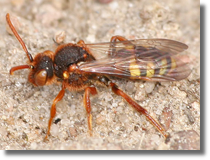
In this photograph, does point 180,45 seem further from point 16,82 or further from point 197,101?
point 16,82

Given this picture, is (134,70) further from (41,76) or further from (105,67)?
(41,76)

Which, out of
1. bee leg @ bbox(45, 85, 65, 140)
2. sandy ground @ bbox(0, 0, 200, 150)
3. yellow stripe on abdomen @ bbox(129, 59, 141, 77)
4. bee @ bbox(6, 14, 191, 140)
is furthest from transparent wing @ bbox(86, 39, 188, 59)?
bee leg @ bbox(45, 85, 65, 140)

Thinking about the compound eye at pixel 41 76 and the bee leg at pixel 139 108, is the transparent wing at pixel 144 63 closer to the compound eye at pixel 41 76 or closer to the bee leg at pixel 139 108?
the bee leg at pixel 139 108

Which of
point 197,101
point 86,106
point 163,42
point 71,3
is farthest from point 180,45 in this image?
point 71,3

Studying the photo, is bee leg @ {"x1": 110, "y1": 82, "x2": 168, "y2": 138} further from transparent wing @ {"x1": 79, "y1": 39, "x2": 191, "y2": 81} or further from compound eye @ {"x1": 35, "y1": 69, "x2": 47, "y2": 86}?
compound eye @ {"x1": 35, "y1": 69, "x2": 47, "y2": 86}

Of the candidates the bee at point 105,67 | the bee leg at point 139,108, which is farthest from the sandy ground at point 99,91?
the bee at point 105,67
